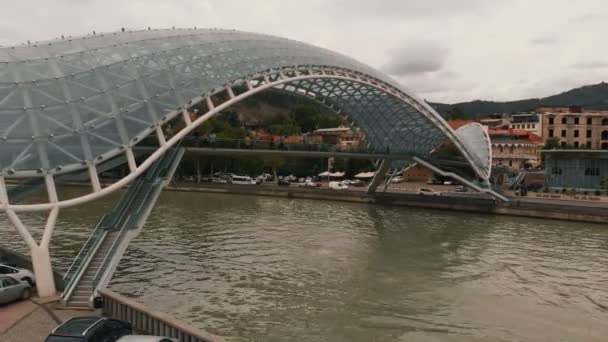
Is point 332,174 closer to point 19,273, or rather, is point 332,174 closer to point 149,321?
point 19,273

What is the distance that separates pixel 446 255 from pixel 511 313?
10.7 m

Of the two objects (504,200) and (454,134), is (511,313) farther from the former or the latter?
(454,134)

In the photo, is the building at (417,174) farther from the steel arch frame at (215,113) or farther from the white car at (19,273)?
the white car at (19,273)

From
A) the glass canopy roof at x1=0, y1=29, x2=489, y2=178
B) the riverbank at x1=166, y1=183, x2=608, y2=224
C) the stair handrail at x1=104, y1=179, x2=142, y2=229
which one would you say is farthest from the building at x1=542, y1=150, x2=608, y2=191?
the stair handrail at x1=104, y1=179, x2=142, y2=229

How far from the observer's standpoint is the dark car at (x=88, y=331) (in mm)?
12188

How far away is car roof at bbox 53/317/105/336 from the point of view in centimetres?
1235

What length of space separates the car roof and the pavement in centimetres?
187

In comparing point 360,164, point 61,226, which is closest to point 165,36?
point 61,226

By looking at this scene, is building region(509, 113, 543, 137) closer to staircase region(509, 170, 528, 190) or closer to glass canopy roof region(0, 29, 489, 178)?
staircase region(509, 170, 528, 190)

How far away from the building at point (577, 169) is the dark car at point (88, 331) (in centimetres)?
5832

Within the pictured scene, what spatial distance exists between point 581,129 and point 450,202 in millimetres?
62543

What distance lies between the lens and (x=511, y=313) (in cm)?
2012

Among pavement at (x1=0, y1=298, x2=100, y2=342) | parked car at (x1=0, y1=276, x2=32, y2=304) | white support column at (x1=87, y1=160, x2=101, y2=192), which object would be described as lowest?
pavement at (x1=0, y1=298, x2=100, y2=342)

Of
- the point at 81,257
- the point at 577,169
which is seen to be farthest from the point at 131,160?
the point at 577,169
